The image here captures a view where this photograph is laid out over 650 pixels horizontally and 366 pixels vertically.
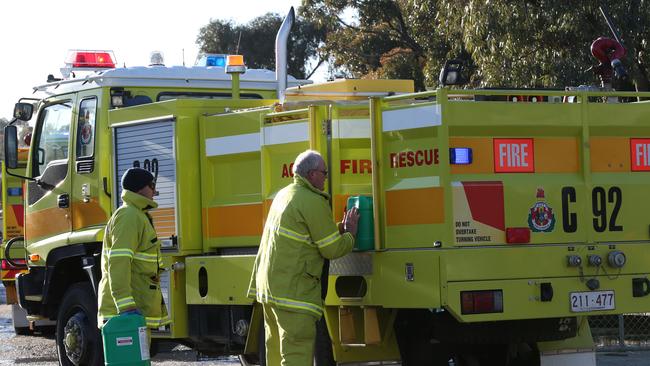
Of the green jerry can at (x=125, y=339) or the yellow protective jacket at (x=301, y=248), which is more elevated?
the yellow protective jacket at (x=301, y=248)

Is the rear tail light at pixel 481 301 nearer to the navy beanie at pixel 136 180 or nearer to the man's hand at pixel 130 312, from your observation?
the man's hand at pixel 130 312

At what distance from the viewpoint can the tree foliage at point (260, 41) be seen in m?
47.2

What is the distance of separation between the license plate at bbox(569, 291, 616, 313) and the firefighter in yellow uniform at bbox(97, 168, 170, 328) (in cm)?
289

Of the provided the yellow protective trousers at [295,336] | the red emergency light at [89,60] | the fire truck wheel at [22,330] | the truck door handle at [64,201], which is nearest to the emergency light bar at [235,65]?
the red emergency light at [89,60]

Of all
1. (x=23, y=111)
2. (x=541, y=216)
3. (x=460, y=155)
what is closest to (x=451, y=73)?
(x=460, y=155)

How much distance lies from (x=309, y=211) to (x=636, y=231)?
7.65ft

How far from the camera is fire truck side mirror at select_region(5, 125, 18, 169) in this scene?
11.7m

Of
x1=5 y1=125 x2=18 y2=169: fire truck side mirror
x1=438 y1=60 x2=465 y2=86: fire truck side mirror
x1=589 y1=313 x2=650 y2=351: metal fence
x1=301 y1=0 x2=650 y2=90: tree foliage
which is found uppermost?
x1=301 y1=0 x2=650 y2=90: tree foliage

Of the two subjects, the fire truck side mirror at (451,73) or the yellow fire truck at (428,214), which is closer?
the yellow fire truck at (428,214)

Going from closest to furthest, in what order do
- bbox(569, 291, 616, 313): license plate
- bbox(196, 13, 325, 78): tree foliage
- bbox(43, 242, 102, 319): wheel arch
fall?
bbox(569, 291, 616, 313): license plate, bbox(43, 242, 102, 319): wheel arch, bbox(196, 13, 325, 78): tree foliage

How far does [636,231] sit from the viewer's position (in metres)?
8.62

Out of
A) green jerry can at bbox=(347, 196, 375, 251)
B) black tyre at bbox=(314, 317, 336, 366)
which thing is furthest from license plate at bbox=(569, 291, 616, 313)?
black tyre at bbox=(314, 317, 336, 366)

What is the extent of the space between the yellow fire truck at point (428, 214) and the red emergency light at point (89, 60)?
203cm

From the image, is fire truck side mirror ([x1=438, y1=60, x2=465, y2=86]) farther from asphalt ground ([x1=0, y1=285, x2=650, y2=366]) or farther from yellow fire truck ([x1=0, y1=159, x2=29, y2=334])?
yellow fire truck ([x1=0, y1=159, x2=29, y2=334])
